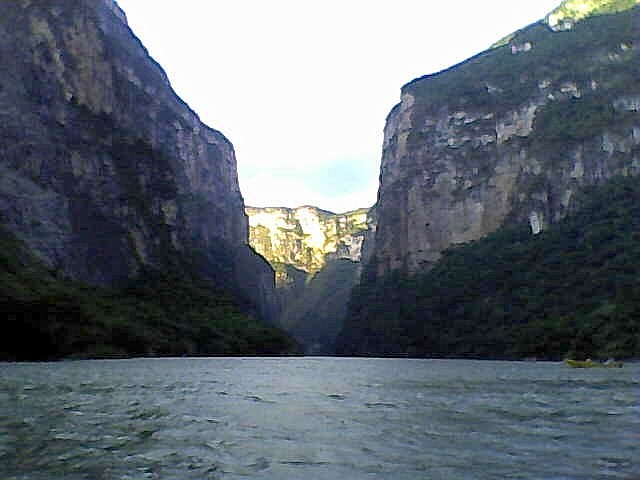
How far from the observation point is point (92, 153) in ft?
439

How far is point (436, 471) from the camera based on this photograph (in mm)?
13516

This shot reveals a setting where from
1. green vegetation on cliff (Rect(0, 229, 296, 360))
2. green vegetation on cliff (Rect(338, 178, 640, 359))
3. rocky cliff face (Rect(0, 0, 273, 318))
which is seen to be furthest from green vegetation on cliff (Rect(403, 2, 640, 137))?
green vegetation on cliff (Rect(0, 229, 296, 360))

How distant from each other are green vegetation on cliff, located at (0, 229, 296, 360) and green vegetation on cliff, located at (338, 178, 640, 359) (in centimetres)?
2914

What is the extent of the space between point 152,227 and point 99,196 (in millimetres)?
18683

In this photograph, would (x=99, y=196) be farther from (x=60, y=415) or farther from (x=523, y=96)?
(x=60, y=415)

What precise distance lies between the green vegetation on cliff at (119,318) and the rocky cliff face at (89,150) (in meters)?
5.92

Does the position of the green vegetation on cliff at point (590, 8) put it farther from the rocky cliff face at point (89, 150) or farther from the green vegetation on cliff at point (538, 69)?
the rocky cliff face at point (89, 150)

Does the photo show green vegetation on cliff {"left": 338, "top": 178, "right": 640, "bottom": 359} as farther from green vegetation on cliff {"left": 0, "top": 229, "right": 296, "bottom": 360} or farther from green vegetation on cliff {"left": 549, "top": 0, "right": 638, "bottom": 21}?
green vegetation on cliff {"left": 549, "top": 0, "right": 638, "bottom": 21}

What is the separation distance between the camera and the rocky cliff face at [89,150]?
11225 centimetres

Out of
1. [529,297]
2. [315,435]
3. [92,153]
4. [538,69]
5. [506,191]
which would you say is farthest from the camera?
[538,69]

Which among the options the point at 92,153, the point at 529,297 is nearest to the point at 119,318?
the point at 92,153

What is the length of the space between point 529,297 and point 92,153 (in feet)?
273

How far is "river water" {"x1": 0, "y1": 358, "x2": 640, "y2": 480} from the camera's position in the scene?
44.7ft

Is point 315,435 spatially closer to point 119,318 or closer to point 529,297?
point 119,318
